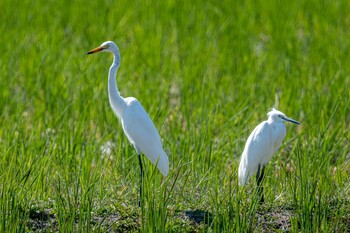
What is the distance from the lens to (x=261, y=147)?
5102 millimetres

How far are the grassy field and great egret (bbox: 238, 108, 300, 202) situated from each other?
124mm

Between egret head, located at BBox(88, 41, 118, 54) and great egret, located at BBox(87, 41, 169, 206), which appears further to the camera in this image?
egret head, located at BBox(88, 41, 118, 54)

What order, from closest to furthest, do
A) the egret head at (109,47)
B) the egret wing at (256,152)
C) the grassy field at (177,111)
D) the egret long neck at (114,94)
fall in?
the grassy field at (177,111)
the egret wing at (256,152)
the egret long neck at (114,94)
the egret head at (109,47)

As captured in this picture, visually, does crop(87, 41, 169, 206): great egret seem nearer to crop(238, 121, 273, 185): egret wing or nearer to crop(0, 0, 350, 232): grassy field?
crop(0, 0, 350, 232): grassy field

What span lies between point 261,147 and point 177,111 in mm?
1593

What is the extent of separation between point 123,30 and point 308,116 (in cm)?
317

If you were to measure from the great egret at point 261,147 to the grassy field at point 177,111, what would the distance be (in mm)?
124

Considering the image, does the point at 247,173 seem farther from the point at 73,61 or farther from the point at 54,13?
the point at 54,13

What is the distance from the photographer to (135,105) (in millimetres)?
5242

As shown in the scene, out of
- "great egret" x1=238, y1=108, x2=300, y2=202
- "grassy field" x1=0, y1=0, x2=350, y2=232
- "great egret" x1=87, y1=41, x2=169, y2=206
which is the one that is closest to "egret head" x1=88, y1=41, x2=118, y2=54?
"great egret" x1=87, y1=41, x2=169, y2=206

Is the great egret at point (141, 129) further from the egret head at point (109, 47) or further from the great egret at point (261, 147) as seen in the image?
the great egret at point (261, 147)

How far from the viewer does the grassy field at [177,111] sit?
15.2 ft

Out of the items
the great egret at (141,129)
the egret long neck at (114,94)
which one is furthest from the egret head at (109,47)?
the great egret at (141,129)

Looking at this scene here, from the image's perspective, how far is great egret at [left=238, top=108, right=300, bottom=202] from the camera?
511cm
